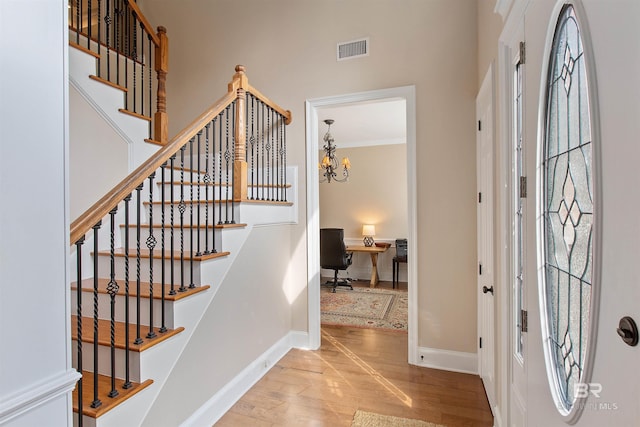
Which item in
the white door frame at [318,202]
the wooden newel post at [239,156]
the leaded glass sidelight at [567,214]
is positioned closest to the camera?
the leaded glass sidelight at [567,214]

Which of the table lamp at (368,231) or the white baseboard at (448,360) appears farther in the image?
the table lamp at (368,231)

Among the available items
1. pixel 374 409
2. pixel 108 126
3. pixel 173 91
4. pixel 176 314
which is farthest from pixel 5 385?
pixel 173 91

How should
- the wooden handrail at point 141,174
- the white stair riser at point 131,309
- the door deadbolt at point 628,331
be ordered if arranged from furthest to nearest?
the white stair riser at point 131,309 → the wooden handrail at point 141,174 → the door deadbolt at point 628,331

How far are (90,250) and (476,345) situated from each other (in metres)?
3.23

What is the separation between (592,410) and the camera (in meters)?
0.87

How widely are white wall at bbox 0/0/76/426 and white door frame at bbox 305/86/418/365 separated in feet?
8.01

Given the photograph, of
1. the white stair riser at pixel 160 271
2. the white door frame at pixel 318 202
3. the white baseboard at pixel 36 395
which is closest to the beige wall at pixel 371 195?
the white door frame at pixel 318 202

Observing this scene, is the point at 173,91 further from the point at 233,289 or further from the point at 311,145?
the point at 233,289

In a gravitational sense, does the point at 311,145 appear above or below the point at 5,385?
above

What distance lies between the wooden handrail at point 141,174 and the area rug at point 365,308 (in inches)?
98.5

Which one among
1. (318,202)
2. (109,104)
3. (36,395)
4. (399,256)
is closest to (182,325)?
(36,395)

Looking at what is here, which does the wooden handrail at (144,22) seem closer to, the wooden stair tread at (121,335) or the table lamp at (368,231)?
the wooden stair tread at (121,335)

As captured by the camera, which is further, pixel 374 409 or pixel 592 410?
pixel 374 409

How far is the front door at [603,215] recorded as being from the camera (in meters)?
0.70
